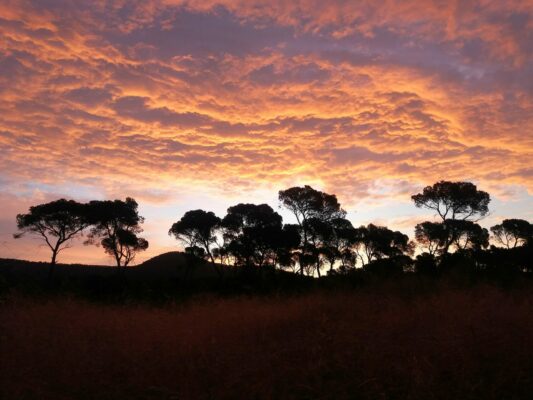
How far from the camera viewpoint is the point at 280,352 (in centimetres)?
608

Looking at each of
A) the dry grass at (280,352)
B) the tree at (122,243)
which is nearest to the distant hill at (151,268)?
the tree at (122,243)

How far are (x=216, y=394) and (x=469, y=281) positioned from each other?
29.6 ft

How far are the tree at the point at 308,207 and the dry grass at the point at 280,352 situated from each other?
30.7 meters

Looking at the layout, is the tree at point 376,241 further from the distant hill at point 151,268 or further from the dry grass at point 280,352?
the dry grass at point 280,352

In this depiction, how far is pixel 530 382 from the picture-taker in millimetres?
4957

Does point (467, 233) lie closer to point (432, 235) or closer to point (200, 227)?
point (432, 235)

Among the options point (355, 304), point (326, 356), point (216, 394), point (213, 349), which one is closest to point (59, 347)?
point (213, 349)

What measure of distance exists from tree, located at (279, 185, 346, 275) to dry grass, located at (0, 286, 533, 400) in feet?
101

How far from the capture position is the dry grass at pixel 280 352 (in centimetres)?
498

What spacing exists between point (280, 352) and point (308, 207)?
33.9 metres

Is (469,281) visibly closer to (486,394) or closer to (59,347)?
(486,394)

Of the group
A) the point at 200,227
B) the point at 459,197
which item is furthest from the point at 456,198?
the point at 200,227

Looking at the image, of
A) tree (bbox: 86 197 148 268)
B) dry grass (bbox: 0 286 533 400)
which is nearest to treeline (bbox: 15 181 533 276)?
tree (bbox: 86 197 148 268)

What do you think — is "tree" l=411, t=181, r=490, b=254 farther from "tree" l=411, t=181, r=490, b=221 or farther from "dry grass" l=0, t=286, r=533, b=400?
"dry grass" l=0, t=286, r=533, b=400
